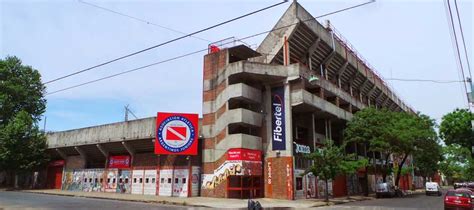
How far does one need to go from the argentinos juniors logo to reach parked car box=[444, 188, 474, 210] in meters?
21.6

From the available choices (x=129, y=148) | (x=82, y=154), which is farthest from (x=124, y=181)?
(x=82, y=154)

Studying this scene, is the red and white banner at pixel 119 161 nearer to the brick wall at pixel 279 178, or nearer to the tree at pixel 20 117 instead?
the tree at pixel 20 117

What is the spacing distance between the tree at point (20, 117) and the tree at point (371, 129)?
3890 centimetres

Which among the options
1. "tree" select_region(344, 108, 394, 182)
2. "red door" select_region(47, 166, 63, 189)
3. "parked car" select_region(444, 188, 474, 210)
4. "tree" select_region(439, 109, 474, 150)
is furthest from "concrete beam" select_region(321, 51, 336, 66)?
"red door" select_region(47, 166, 63, 189)

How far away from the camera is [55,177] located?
51969 mm

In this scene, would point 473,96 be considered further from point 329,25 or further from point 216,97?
point 329,25

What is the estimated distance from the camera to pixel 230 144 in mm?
35312

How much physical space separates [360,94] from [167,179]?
34.2 meters

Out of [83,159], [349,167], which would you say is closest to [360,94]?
[349,167]

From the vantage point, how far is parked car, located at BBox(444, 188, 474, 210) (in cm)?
2252

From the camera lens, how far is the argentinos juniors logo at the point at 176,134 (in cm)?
3644

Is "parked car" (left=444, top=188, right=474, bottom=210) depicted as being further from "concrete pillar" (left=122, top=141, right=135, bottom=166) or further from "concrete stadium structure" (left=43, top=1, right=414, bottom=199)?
"concrete pillar" (left=122, top=141, right=135, bottom=166)

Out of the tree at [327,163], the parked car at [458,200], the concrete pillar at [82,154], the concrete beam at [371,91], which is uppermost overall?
the concrete beam at [371,91]

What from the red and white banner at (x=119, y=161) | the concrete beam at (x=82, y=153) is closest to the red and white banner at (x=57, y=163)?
the concrete beam at (x=82, y=153)
